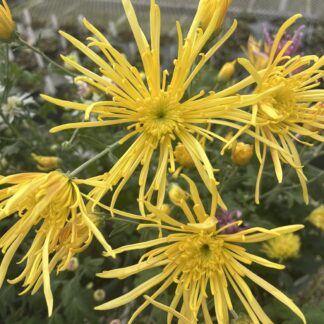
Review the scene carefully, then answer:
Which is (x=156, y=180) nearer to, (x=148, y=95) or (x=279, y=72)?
(x=148, y=95)

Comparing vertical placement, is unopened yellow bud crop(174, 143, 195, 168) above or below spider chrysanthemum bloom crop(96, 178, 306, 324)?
above

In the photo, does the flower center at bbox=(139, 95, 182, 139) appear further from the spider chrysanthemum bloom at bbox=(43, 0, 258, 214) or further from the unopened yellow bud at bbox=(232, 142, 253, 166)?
the unopened yellow bud at bbox=(232, 142, 253, 166)

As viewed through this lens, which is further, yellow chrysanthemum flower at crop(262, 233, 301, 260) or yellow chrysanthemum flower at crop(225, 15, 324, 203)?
yellow chrysanthemum flower at crop(262, 233, 301, 260)

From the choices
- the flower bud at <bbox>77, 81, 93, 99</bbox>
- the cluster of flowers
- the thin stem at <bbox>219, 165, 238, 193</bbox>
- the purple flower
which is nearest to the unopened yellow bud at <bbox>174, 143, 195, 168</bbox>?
the cluster of flowers

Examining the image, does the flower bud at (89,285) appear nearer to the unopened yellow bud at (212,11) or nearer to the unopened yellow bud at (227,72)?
the unopened yellow bud at (227,72)

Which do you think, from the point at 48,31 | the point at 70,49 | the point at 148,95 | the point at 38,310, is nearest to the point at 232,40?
the point at 70,49

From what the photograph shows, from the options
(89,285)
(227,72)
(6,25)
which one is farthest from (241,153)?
(89,285)

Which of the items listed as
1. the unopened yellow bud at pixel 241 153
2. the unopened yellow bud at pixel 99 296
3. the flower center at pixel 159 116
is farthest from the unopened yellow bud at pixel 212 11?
the unopened yellow bud at pixel 99 296

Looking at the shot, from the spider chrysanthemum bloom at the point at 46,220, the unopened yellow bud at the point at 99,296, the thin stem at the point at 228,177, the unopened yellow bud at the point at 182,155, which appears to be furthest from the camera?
the unopened yellow bud at the point at 99,296

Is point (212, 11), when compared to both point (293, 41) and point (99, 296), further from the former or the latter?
point (99, 296)
